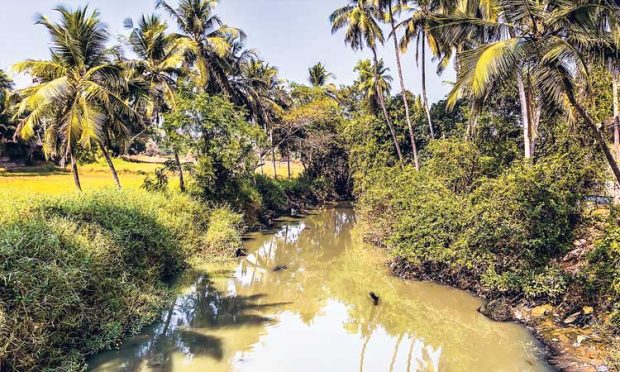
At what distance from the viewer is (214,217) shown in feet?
54.8

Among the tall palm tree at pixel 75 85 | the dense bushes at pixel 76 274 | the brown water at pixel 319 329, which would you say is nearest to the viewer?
the dense bushes at pixel 76 274

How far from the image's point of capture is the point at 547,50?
273 inches

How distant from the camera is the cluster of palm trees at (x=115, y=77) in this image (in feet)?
41.2

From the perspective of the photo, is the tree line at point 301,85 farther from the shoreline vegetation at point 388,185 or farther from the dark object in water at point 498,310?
the dark object in water at point 498,310

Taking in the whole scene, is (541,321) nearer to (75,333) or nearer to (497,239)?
(497,239)

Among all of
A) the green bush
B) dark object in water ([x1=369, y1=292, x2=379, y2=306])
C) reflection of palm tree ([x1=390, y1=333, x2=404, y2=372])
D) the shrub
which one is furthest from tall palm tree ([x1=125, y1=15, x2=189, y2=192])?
the green bush

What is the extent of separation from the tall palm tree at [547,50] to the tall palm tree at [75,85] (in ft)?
35.8

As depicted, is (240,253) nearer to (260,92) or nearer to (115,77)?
(115,77)

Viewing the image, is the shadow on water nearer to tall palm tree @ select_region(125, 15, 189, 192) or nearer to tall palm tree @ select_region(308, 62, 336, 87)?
tall palm tree @ select_region(125, 15, 189, 192)

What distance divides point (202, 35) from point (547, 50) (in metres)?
17.6

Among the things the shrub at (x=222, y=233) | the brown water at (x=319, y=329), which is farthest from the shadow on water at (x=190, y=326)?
the shrub at (x=222, y=233)

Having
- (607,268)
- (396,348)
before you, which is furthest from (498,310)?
(396,348)

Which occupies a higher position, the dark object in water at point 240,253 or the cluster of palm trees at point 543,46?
the cluster of palm trees at point 543,46

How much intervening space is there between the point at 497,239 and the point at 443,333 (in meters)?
2.86
